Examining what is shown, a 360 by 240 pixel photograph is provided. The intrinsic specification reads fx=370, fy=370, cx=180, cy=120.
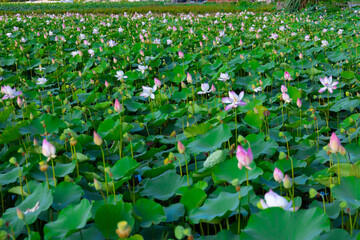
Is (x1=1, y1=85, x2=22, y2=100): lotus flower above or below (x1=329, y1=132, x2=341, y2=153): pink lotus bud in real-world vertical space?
above

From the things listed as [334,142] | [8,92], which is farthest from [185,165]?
[8,92]

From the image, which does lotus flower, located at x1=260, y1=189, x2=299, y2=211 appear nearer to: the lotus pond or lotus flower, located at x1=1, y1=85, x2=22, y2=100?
the lotus pond

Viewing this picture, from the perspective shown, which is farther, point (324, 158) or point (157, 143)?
point (157, 143)

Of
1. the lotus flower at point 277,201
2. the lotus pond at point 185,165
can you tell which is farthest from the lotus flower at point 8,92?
the lotus flower at point 277,201

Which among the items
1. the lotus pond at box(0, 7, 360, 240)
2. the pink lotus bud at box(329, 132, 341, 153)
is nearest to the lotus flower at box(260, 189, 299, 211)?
the lotus pond at box(0, 7, 360, 240)

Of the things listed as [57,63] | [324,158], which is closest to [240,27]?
[57,63]

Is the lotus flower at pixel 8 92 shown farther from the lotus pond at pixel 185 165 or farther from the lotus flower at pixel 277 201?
the lotus flower at pixel 277 201

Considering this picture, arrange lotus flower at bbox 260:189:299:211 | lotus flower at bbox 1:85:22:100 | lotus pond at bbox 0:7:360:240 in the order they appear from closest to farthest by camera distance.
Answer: lotus flower at bbox 260:189:299:211 < lotus pond at bbox 0:7:360:240 < lotus flower at bbox 1:85:22:100

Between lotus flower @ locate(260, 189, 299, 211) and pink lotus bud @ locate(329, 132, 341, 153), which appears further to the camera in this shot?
pink lotus bud @ locate(329, 132, 341, 153)

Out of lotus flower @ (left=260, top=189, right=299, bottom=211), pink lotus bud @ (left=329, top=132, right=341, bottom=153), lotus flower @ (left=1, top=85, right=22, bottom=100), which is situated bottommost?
lotus flower @ (left=260, top=189, right=299, bottom=211)

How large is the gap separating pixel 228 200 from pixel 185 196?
0.17 metres

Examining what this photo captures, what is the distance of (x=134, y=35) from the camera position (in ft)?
18.6

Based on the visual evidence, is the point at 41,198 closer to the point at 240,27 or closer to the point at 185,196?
the point at 185,196

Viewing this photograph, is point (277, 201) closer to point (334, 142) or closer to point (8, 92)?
point (334, 142)
